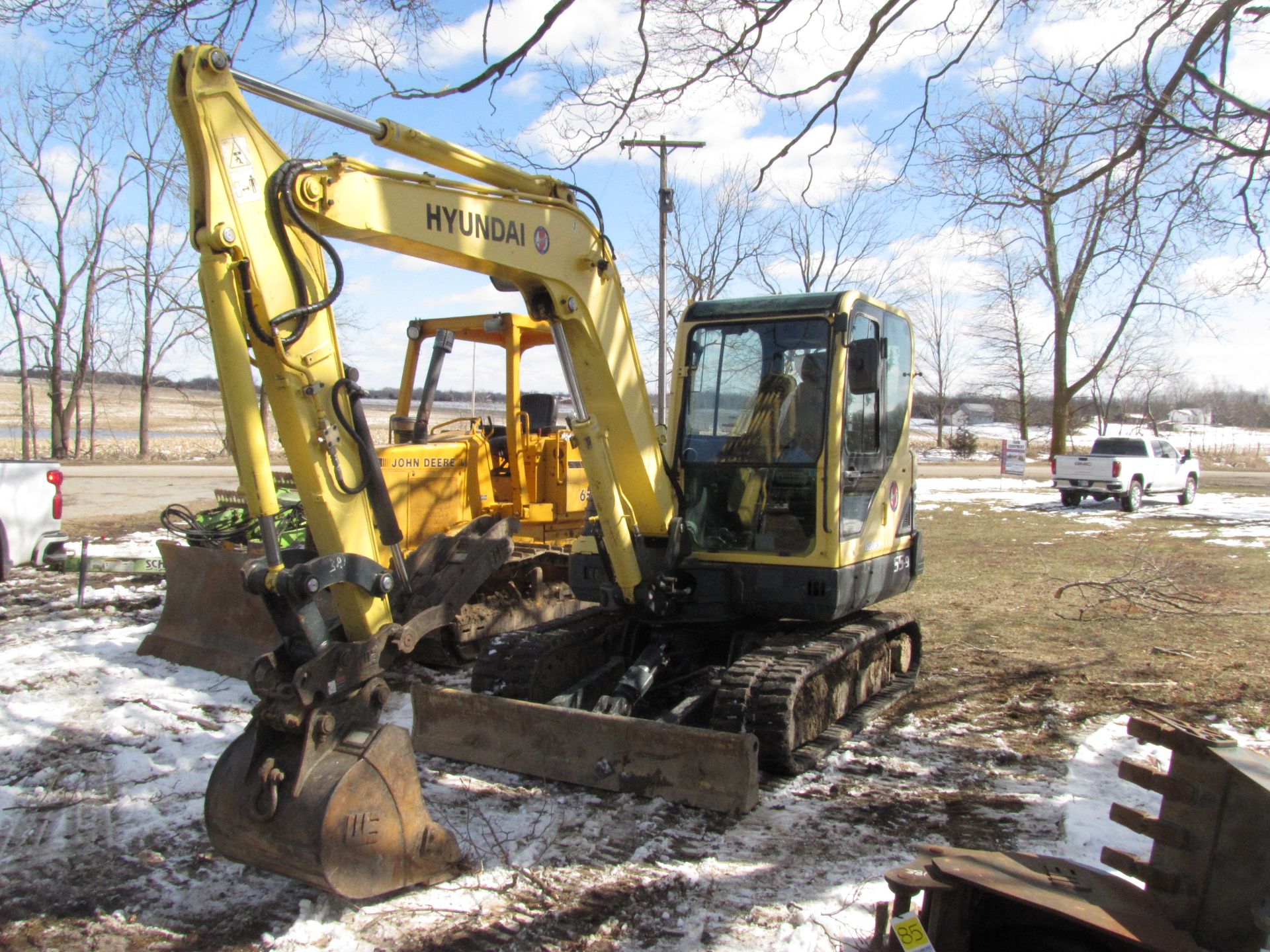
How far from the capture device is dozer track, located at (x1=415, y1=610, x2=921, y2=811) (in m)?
4.73

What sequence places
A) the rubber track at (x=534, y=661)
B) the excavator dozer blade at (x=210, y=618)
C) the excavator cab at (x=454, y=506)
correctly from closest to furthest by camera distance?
the rubber track at (x=534, y=661)
the excavator dozer blade at (x=210, y=618)
the excavator cab at (x=454, y=506)

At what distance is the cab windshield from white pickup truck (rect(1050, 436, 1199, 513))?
16825 mm

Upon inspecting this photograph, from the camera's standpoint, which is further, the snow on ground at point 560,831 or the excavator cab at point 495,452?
the excavator cab at point 495,452

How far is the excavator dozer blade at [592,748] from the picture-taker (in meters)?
4.59

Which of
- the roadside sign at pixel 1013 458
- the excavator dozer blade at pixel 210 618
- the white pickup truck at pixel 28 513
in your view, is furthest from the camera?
the roadside sign at pixel 1013 458

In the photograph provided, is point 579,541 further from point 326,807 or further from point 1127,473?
point 1127,473

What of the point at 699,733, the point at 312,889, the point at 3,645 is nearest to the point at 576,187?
the point at 699,733

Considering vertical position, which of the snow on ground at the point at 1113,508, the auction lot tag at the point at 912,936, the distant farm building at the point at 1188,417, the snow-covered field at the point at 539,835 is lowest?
the snow-covered field at the point at 539,835

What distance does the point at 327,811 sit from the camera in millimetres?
3420

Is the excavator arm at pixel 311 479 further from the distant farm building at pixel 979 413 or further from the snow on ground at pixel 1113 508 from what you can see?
the distant farm building at pixel 979 413

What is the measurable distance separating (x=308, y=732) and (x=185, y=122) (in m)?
2.28

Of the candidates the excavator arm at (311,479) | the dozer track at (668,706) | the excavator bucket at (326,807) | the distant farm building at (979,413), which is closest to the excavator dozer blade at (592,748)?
the dozer track at (668,706)

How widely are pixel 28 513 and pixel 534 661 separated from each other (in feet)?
23.2

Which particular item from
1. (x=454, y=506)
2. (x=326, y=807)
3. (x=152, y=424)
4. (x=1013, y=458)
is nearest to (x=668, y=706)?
(x=454, y=506)
